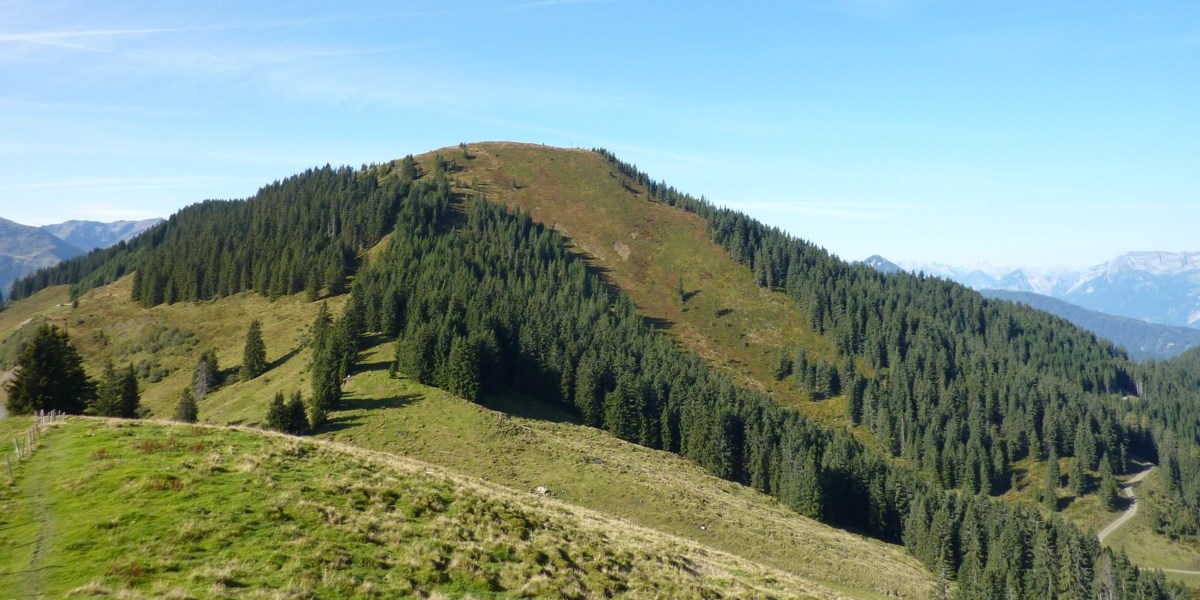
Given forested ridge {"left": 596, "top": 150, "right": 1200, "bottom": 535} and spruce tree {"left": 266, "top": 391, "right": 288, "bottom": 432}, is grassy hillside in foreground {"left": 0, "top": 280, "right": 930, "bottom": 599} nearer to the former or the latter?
spruce tree {"left": 266, "top": 391, "right": 288, "bottom": 432}

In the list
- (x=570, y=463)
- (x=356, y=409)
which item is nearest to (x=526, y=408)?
(x=570, y=463)

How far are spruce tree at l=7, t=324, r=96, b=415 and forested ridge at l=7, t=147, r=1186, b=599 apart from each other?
23773mm

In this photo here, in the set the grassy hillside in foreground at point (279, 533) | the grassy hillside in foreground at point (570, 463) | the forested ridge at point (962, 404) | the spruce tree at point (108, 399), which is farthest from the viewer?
the forested ridge at point (962, 404)

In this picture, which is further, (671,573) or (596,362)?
(596,362)

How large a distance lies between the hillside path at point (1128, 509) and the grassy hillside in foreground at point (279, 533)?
130388mm

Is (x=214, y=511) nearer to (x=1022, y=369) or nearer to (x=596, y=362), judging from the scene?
(x=596, y=362)

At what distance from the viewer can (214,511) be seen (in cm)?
2083

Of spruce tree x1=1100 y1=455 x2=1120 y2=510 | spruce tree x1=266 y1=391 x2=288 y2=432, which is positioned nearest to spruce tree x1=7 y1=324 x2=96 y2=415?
spruce tree x1=266 y1=391 x2=288 y2=432

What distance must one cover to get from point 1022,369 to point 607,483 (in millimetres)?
178200

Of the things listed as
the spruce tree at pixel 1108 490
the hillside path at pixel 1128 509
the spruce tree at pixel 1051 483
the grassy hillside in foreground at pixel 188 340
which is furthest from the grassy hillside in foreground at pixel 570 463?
the spruce tree at pixel 1108 490

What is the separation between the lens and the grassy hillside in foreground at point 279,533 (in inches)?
671

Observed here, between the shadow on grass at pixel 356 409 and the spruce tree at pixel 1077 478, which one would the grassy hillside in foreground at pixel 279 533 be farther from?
the spruce tree at pixel 1077 478

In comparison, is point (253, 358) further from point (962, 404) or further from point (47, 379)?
point (962, 404)

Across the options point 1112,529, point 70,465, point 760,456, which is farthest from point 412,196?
point 1112,529
